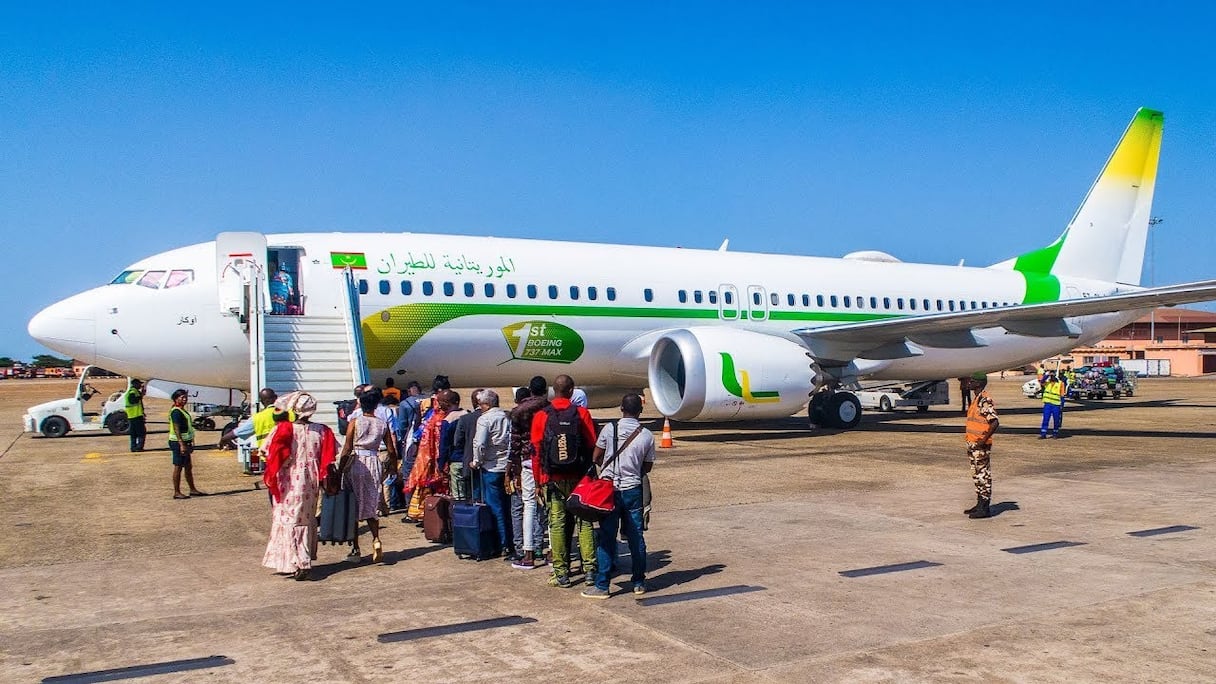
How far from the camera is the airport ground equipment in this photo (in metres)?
29.4

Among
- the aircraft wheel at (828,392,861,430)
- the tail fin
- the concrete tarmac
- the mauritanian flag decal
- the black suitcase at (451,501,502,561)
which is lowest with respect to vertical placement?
the concrete tarmac

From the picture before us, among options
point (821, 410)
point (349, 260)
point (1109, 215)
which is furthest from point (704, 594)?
point (1109, 215)

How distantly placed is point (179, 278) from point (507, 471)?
1046cm

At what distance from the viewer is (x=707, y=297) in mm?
21531

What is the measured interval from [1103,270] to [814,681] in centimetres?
2589

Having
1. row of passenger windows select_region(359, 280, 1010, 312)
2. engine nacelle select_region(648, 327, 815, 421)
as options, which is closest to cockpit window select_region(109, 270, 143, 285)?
row of passenger windows select_region(359, 280, 1010, 312)

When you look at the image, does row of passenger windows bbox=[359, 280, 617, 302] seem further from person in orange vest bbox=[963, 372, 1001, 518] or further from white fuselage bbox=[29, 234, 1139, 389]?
person in orange vest bbox=[963, 372, 1001, 518]

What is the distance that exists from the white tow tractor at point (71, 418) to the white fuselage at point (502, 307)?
695 cm

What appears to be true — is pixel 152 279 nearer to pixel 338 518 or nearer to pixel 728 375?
pixel 728 375

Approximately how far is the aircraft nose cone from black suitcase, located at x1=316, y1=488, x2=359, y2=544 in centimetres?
992

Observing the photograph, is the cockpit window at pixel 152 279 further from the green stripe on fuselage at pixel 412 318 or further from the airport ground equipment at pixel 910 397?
the airport ground equipment at pixel 910 397

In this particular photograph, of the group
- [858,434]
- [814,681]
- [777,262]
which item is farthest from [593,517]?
[777,262]

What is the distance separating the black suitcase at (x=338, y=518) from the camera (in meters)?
8.48

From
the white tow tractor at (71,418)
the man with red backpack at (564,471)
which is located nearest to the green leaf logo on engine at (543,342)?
the white tow tractor at (71,418)
